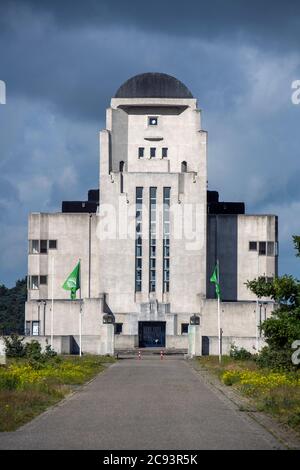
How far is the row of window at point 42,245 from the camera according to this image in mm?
103562

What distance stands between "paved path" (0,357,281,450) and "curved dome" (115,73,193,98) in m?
71.1

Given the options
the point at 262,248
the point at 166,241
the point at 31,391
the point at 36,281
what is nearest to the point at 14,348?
the point at 166,241

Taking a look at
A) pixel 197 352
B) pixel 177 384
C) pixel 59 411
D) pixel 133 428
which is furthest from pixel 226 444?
pixel 197 352

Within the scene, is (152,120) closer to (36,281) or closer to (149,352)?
(36,281)

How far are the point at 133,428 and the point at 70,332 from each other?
249ft

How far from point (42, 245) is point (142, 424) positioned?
272ft

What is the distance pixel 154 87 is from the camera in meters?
103

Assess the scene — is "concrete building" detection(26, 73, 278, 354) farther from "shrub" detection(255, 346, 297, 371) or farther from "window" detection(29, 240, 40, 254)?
"shrub" detection(255, 346, 297, 371)

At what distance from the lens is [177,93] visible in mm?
103625

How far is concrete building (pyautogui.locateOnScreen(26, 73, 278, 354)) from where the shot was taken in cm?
9625

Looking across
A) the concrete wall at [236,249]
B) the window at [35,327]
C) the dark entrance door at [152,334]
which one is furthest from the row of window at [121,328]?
the window at [35,327]

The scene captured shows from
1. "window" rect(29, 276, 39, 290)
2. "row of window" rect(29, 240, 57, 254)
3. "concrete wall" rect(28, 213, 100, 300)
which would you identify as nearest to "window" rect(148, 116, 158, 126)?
"concrete wall" rect(28, 213, 100, 300)

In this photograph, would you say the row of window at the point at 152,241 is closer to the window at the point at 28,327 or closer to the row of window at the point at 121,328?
the row of window at the point at 121,328
